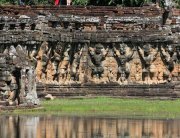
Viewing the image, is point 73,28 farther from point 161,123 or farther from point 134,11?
point 161,123

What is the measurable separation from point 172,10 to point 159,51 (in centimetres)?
268

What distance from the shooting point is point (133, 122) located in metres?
37.7

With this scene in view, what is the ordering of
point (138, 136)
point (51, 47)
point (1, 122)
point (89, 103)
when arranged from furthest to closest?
point (51, 47) → point (89, 103) → point (1, 122) → point (138, 136)

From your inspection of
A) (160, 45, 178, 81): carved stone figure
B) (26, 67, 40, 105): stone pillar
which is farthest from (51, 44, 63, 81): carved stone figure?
(26, 67, 40, 105): stone pillar

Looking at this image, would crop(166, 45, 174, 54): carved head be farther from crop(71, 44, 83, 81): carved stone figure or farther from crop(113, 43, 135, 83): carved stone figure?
crop(71, 44, 83, 81): carved stone figure

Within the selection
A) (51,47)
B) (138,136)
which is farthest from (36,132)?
(51,47)

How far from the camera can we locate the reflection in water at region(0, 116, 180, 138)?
1277 inches

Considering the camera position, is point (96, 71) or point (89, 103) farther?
point (96, 71)

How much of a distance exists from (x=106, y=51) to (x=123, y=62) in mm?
1007

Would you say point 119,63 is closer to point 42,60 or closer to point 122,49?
point 122,49

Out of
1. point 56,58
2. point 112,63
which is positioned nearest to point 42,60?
point 56,58

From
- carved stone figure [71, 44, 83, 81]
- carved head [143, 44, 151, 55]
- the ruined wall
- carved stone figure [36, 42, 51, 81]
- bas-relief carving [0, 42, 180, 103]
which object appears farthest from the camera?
carved head [143, 44, 151, 55]

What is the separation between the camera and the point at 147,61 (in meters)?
53.2

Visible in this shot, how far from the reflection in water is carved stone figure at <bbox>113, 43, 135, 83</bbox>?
1370 cm
